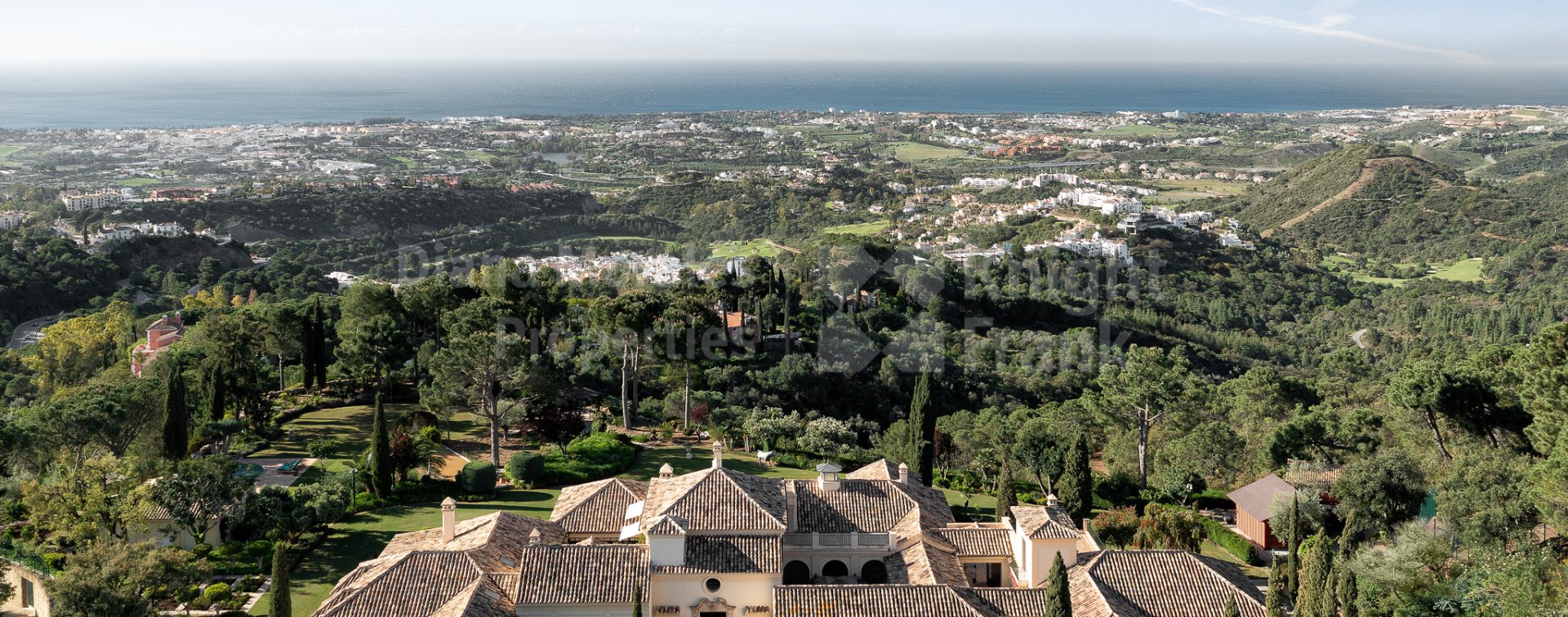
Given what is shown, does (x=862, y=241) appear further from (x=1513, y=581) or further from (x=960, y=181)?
(x=960, y=181)

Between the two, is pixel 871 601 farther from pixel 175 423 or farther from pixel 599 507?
pixel 175 423

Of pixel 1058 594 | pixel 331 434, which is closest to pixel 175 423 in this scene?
pixel 331 434

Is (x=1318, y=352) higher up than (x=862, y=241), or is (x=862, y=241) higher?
(x=862, y=241)

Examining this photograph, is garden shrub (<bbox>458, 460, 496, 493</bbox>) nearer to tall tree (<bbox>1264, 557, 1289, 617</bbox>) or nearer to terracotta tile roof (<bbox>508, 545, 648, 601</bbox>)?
terracotta tile roof (<bbox>508, 545, 648, 601</bbox>)

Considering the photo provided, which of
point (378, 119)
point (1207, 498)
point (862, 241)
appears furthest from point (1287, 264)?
point (378, 119)

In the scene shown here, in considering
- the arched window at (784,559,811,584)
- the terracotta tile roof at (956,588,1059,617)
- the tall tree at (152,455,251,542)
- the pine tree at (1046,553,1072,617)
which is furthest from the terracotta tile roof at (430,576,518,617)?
the pine tree at (1046,553,1072,617)
